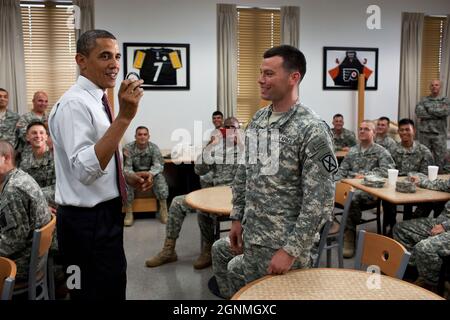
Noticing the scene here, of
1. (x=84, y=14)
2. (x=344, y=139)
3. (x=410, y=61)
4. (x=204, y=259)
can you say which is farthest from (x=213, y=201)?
(x=410, y=61)

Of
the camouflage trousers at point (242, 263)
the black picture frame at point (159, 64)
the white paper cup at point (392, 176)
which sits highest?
the black picture frame at point (159, 64)

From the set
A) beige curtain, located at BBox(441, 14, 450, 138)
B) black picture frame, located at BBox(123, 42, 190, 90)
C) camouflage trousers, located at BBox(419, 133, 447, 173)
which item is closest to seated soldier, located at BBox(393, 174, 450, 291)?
camouflage trousers, located at BBox(419, 133, 447, 173)

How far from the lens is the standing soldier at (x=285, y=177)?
167cm

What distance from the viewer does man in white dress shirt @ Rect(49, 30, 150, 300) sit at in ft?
4.82

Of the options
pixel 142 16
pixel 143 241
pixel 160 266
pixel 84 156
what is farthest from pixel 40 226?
pixel 142 16

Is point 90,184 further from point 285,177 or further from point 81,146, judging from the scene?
point 285,177

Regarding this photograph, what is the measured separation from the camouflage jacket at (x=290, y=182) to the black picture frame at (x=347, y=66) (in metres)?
5.97

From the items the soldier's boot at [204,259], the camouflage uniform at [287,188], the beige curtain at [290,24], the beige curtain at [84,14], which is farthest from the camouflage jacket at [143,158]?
the camouflage uniform at [287,188]

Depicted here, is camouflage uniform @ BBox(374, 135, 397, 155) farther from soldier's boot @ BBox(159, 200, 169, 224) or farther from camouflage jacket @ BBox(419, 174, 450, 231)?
soldier's boot @ BBox(159, 200, 169, 224)

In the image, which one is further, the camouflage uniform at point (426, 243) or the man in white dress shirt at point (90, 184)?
the camouflage uniform at point (426, 243)

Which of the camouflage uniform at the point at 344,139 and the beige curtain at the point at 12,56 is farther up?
the beige curtain at the point at 12,56

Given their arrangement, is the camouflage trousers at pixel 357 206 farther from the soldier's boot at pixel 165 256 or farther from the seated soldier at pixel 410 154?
the soldier's boot at pixel 165 256

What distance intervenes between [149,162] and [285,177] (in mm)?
4171

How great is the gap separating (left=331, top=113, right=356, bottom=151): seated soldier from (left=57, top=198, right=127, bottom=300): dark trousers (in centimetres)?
580
